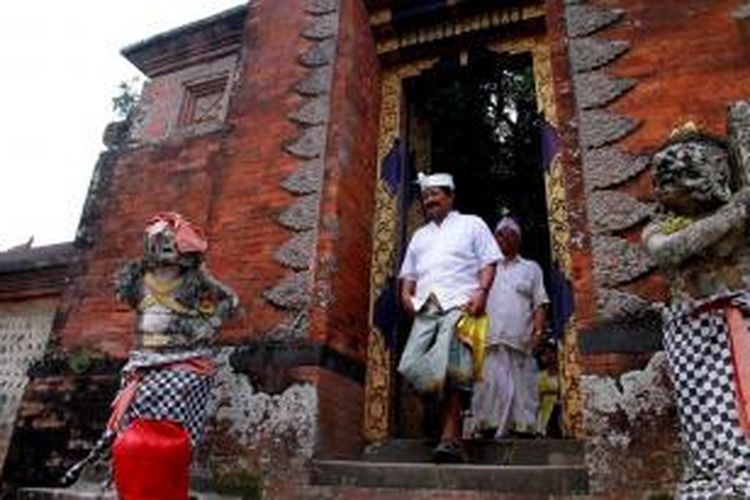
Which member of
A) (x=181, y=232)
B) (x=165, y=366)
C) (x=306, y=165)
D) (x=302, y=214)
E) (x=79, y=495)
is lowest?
(x=79, y=495)

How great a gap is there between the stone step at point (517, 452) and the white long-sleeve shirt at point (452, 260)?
37.7 inches

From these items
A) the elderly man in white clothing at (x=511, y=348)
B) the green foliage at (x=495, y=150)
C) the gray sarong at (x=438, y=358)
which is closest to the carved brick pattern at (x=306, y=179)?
the gray sarong at (x=438, y=358)

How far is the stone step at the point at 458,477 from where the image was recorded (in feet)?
13.3

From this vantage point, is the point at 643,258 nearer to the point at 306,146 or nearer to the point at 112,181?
the point at 306,146

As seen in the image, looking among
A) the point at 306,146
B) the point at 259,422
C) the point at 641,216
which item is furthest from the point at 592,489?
the point at 306,146

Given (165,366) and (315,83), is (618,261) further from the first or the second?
(315,83)

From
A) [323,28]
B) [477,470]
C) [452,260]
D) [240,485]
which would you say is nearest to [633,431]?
[477,470]

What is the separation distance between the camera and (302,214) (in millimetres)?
5582

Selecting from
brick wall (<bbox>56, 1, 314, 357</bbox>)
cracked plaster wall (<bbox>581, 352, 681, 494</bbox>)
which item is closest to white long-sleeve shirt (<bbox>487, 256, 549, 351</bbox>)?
cracked plaster wall (<bbox>581, 352, 681, 494</bbox>)

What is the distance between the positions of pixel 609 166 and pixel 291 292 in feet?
7.57

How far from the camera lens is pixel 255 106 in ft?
20.8

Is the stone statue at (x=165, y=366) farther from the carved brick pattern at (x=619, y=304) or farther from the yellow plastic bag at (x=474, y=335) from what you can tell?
the carved brick pattern at (x=619, y=304)

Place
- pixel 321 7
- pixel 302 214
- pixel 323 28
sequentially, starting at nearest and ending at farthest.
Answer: pixel 302 214
pixel 323 28
pixel 321 7

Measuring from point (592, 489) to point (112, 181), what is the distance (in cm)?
492
